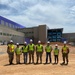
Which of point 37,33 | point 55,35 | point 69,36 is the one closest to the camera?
point 55,35

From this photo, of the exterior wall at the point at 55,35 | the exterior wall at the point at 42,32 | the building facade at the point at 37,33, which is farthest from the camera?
the exterior wall at the point at 55,35

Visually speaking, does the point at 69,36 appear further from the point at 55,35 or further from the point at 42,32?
the point at 42,32

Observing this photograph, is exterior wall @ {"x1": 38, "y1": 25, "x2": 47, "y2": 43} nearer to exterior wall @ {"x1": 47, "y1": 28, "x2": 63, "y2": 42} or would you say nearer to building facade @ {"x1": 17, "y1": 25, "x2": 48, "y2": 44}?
building facade @ {"x1": 17, "y1": 25, "x2": 48, "y2": 44}

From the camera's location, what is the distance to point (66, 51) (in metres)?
16.4

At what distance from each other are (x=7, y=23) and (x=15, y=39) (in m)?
20.2

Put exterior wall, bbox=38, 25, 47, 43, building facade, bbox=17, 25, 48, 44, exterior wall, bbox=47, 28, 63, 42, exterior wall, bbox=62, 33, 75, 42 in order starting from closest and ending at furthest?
1. exterior wall, bbox=38, 25, 47, 43
2. building facade, bbox=17, 25, 48, 44
3. exterior wall, bbox=47, 28, 63, 42
4. exterior wall, bbox=62, 33, 75, 42

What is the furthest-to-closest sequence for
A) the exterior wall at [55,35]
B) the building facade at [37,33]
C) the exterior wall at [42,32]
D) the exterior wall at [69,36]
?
the exterior wall at [69,36] → the exterior wall at [55,35] → the building facade at [37,33] → the exterior wall at [42,32]

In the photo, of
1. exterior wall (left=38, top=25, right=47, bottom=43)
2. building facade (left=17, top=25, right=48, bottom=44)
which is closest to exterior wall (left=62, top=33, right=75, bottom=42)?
exterior wall (left=38, top=25, right=47, bottom=43)

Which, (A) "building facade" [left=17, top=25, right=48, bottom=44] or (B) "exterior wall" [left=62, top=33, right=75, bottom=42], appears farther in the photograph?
(B) "exterior wall" [left=62, top=33, right=75, bottom=42]

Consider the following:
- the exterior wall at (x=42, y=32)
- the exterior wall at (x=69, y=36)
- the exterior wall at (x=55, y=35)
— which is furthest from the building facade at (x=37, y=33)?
the exterior wall at (x=69, y=36)

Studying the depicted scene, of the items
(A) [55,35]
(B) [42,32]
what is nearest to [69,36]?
(A) [55,35]

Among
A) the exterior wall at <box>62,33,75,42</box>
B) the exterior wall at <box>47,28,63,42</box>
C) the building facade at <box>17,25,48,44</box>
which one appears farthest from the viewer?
the exterior wall at <box>62,33,75,42</box>

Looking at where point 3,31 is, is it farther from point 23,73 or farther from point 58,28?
point 23,73

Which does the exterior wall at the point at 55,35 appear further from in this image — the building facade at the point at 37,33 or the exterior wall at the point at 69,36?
the exterior wall at the point at 69,36
